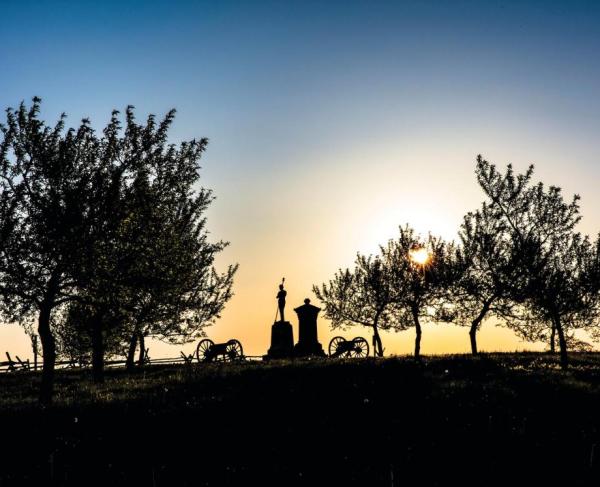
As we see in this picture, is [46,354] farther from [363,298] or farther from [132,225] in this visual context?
[363,298]

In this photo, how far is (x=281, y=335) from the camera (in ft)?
103

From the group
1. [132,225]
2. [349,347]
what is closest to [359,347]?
[349,347]

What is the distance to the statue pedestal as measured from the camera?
31016mm

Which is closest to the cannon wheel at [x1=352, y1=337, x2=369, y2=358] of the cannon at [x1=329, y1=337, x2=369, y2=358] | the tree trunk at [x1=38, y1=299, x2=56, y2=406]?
the cannon at [x1=329, y1=337, x2=369, y2=358]

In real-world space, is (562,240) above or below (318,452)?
above

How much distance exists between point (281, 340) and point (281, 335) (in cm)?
33

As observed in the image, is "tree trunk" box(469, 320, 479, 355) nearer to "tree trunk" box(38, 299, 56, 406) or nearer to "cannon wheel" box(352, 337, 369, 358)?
"cannon wheel" box(352, 337, 369, 358)

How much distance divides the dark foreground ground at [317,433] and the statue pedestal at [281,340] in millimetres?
13560

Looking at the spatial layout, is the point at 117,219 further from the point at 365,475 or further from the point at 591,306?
the point at 591,306

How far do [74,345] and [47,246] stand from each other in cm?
2735

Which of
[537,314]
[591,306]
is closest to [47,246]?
[537,314]

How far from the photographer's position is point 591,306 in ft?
125

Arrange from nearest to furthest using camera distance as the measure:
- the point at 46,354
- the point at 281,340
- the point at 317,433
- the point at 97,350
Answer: the point at 317,433 → the point at 46,354 → the point at 97,350 → the point at 281,340

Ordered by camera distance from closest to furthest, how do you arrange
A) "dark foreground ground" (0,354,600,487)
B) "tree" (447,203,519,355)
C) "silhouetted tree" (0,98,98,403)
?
"dark foreground ground" (0,354,600,487)
"silhouetted tree" (0,98,98,403)
"tree" (447,203,519,355)
